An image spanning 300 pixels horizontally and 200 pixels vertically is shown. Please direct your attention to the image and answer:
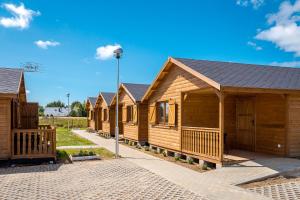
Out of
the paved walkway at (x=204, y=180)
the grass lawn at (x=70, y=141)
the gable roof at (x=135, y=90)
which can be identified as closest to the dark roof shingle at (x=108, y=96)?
the grass lawn at (x=70, y=141)

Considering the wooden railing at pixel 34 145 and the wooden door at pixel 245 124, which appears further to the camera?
the wooden door at pixel 245 124

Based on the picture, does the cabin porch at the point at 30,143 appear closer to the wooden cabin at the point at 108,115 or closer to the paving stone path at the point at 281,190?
the paving stone path at the point at 281,190

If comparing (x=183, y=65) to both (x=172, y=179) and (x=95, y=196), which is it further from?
(x=95, y=196)

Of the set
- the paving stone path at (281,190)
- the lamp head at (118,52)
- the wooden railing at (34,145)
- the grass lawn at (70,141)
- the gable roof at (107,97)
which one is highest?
the lamp head at (118,52)

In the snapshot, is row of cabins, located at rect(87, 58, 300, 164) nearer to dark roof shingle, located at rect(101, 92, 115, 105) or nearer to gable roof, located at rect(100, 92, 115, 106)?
gable roof, located at rect(100, 92, 115, 106)

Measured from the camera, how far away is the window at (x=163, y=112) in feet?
45.3

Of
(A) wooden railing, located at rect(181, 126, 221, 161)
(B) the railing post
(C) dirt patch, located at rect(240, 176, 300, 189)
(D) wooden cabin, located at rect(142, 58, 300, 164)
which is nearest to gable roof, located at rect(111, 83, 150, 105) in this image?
(D) wooden cabin, located at rect(142, 58, 300, 164)

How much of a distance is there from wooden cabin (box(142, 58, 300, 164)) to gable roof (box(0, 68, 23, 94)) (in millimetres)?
6258

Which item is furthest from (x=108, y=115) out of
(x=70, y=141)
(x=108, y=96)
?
(x=70, y=141)

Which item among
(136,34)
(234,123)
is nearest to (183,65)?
(234,123)

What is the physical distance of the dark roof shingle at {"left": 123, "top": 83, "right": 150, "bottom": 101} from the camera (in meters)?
17.4

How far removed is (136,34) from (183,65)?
718cm

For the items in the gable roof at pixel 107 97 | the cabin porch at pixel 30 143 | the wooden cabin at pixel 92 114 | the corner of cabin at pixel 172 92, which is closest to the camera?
the cabin porch at pixel 30 143

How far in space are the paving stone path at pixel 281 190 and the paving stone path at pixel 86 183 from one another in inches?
67.4
